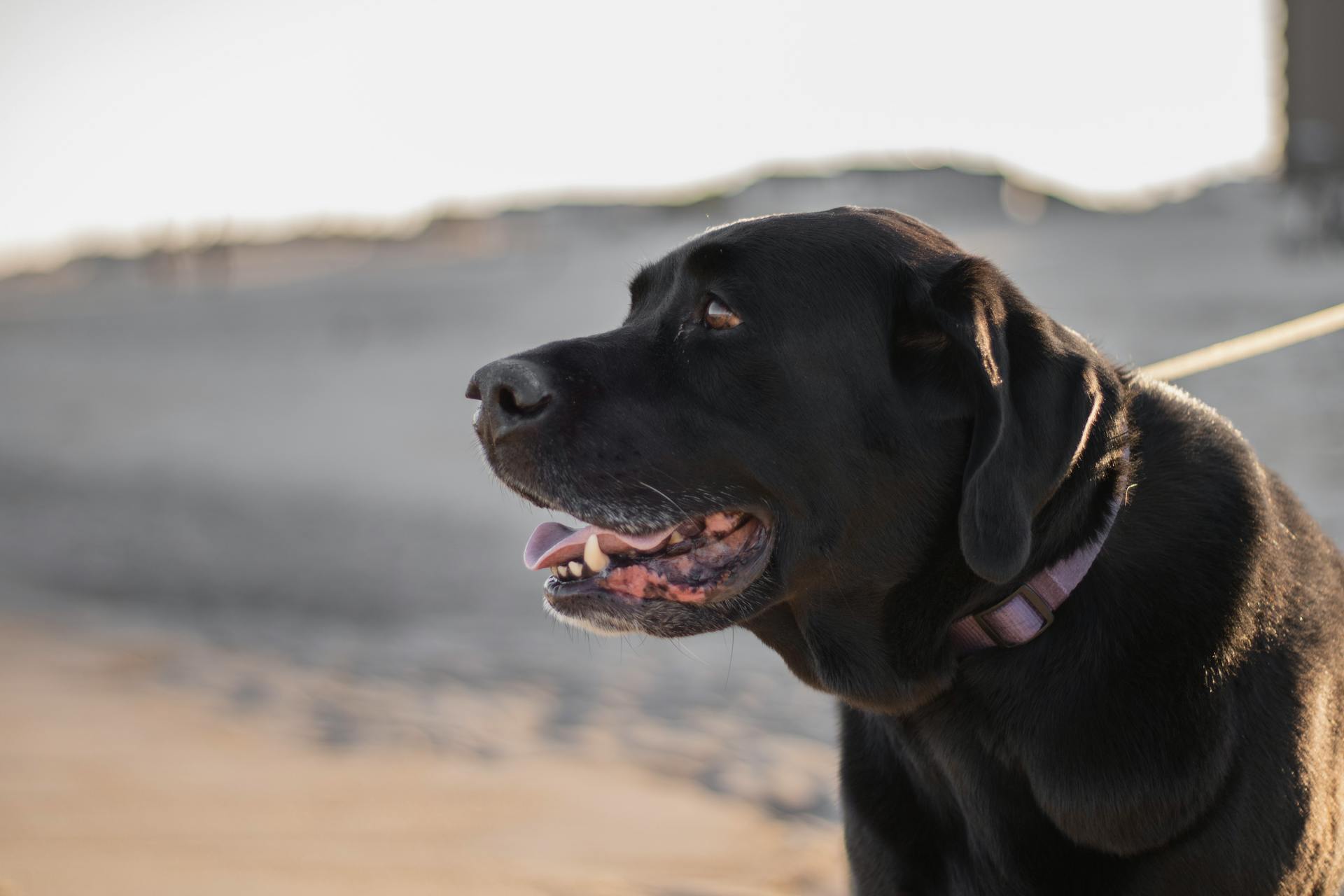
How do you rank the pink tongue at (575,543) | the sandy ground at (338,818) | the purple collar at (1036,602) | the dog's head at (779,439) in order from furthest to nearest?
the sandy ground at (338,818), the pink tongue at (575,543), the dog's head at (779,439), the purple collar at (1036,602)

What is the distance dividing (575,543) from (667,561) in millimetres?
234

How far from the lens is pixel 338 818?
4.14 meters

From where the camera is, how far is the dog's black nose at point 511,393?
2.50 meters

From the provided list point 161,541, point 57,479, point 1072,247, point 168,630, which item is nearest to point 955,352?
point 168,630

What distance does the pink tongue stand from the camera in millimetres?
2646

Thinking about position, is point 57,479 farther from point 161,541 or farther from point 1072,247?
point 1072,247

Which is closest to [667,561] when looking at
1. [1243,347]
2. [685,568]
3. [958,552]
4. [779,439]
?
[685,568]

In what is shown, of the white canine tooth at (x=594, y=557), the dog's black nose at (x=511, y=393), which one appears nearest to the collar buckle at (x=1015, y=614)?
the white canine tooth at (x=594, y=557)

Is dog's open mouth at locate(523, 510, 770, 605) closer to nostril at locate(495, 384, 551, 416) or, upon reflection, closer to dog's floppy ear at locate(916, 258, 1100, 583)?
nostril at locate(495, 384, 551, 416)

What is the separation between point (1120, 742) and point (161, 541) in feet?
32.1

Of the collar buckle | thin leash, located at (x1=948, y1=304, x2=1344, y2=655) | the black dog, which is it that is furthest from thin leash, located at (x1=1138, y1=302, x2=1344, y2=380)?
the collar buckle

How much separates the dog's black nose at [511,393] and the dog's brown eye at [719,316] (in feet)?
1.23

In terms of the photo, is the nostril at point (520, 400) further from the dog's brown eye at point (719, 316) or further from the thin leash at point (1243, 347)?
the thin leash at point (1243, 347)

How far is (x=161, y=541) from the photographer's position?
34.2ft
